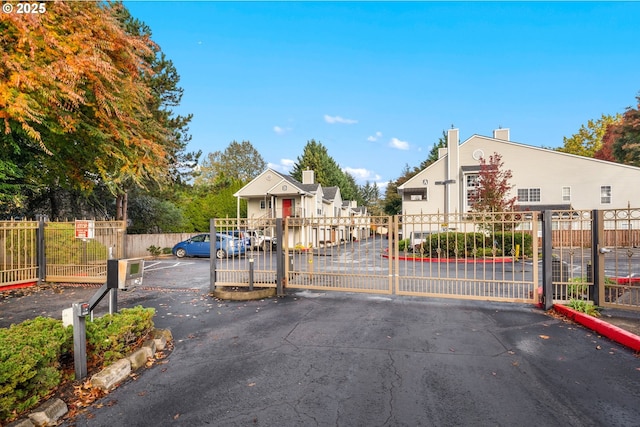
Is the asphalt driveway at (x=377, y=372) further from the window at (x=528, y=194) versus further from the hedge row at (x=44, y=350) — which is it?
the window at (x=528, y=194)

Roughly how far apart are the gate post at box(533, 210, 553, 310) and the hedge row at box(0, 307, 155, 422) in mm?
7748

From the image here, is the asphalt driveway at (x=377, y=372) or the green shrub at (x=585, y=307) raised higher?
the green shrub at (x=585, y=307)

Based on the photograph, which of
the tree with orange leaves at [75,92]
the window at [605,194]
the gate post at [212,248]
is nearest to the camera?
the tree with orange leaves at [75,92]

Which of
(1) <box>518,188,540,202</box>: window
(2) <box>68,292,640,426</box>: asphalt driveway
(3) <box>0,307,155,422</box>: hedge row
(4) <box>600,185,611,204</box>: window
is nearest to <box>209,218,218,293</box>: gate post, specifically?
(2) <box>68,292,640,426</box>: asphalt driveway

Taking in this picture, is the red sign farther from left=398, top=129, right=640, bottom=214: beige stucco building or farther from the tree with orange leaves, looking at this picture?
left=398, top=129, right=640, bottom=214: beige stucco building

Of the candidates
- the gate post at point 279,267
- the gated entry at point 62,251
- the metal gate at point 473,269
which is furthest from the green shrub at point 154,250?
the metal gate at point 473,269

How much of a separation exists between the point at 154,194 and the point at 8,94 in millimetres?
20957

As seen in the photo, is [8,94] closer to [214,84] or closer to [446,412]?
[446,412]

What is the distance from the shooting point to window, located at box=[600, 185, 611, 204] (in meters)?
24.1

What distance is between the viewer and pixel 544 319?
6.16 metres

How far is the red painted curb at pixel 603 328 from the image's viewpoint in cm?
462

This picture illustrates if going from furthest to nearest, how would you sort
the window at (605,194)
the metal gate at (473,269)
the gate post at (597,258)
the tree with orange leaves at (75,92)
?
the window at (605,194), the metal gate at (473,269), the gate post at (597,258), the tree with orange leaves at (75,92)

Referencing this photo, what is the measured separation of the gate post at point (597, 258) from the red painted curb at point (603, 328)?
2.10 ft

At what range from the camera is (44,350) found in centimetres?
328
